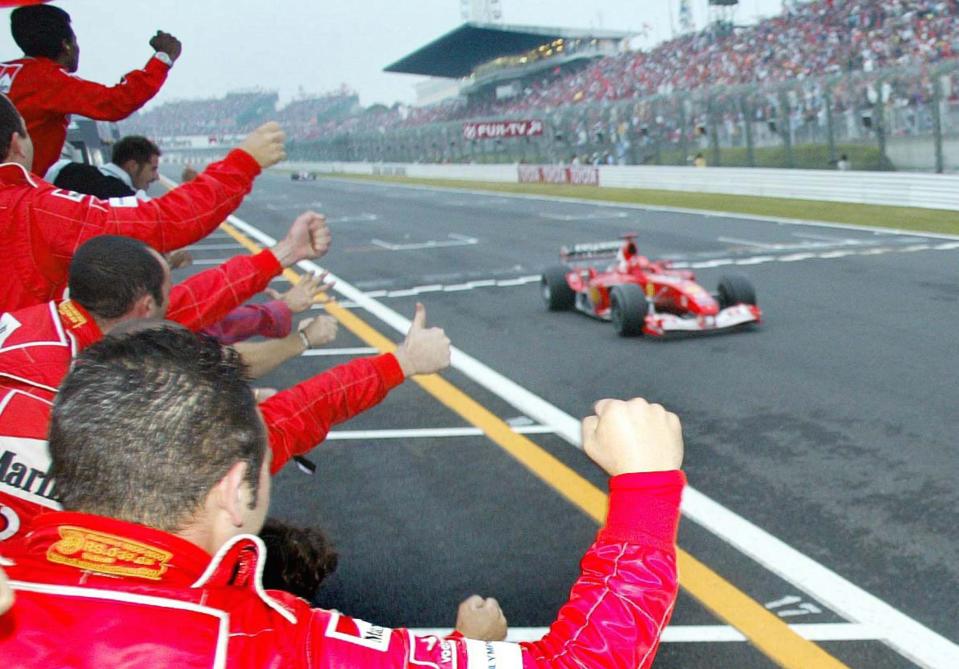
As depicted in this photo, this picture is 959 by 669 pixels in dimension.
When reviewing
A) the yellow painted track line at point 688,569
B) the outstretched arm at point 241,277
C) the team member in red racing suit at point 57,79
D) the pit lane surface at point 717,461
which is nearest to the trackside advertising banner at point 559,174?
the pit lane surface at point 717,461

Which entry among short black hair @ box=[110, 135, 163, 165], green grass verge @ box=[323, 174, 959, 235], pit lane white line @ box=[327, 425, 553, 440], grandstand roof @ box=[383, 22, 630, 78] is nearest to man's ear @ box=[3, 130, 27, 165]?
pit lane white line @ box=[327, 425, 553, 440]

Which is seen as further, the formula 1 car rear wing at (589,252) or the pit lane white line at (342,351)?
the formula 1 car rear wing at (589,252)

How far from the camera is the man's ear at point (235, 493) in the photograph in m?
1.48

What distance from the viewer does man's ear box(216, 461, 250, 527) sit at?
4.85 ft

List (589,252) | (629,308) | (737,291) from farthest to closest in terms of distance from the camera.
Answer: (589,252), (737,291), (629,308)

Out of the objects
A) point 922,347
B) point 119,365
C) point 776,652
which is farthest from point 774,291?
point 119,365

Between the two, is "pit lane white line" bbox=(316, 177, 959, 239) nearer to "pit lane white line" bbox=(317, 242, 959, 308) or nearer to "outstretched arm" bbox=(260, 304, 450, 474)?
"pit lane white line" bbox=(317, 242, 959, 308)

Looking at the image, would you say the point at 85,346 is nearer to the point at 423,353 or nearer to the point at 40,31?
the point at 423,353

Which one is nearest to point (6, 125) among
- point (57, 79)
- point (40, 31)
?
point (57, 79)

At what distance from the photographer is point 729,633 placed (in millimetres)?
3244

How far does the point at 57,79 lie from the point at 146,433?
3.19 meters

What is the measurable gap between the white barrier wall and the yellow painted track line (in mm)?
14260

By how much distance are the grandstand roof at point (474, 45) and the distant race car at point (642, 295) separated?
64529 mm

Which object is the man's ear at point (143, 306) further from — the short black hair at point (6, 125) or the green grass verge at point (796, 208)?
the green grass verge at point (796, 208)
